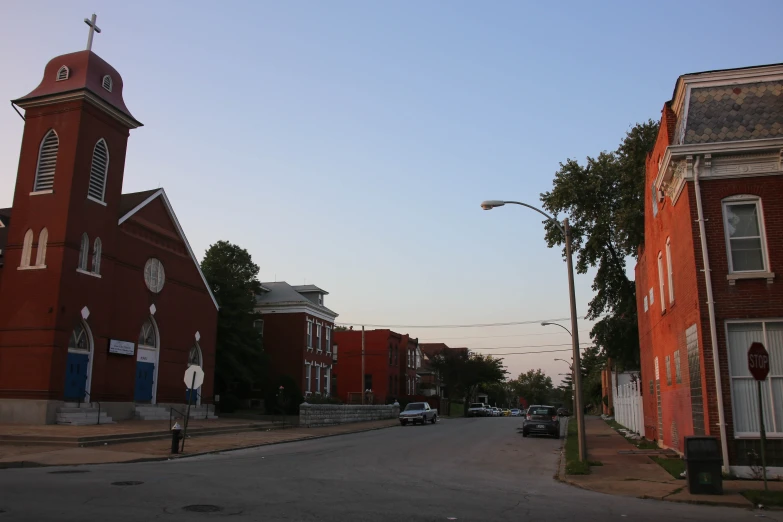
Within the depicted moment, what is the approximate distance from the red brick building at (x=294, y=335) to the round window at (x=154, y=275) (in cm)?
1719

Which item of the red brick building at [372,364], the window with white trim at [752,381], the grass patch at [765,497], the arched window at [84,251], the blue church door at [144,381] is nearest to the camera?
the grass patch at [765,497]

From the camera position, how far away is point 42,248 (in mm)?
28125

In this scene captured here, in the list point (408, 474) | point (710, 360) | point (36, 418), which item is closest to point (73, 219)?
point (36, 418)

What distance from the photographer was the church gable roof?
33219mm

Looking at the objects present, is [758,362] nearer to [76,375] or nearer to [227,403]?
[76,375]

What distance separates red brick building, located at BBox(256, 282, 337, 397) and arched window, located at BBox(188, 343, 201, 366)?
1202cm

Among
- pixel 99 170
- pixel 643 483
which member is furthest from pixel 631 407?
pixel 99 170

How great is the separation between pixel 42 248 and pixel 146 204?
7556 mm

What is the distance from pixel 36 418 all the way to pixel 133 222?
11.4 meters

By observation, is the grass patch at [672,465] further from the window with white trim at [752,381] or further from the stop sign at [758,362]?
the stop sign at [758,362]

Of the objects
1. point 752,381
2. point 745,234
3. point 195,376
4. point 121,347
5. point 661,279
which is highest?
point 745,234

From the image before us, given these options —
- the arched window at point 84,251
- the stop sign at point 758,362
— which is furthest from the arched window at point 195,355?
the stop sign at point 758,362

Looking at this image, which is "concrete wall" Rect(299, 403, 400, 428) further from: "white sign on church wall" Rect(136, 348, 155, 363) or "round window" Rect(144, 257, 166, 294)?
"round window" Rect(144, 257, 166, 294)

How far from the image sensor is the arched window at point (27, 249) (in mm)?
28120
